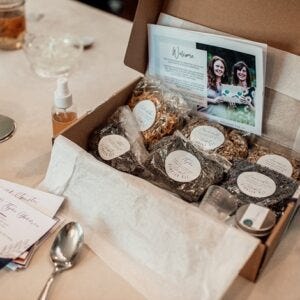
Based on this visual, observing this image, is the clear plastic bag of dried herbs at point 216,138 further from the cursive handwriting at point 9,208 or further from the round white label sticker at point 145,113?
the cursive handwriting at point 9,208

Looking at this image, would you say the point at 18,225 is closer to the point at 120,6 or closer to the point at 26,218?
the point at 26,218

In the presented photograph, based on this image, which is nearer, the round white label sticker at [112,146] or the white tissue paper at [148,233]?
the white tissue paper at [148,233]

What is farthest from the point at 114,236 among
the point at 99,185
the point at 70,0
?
the point at 70,0

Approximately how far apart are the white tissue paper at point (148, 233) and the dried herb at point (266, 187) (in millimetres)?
124

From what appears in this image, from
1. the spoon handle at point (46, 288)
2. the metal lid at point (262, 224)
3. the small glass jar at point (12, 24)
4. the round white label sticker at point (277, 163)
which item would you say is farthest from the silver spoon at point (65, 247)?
the small glass jar at point (12, 24)

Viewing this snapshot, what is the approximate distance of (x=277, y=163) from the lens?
33.2 inches

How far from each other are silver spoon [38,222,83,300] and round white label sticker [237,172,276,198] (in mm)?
279

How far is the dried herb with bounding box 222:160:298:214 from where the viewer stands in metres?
0.75

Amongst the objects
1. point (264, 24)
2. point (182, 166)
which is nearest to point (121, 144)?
point (182, 166)

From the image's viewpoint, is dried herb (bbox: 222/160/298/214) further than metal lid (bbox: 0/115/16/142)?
No

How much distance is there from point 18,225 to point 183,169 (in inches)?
11.4

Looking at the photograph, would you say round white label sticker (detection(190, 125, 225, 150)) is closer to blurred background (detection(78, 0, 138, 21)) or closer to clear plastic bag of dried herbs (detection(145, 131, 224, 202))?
clear plastic bag of dried herbs (detection(145, 131, 224, 202))

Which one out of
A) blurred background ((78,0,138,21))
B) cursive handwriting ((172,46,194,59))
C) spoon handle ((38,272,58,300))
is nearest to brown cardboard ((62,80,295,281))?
cursive handwriting ((172,46,194,59))

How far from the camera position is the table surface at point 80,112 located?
2.27ft
